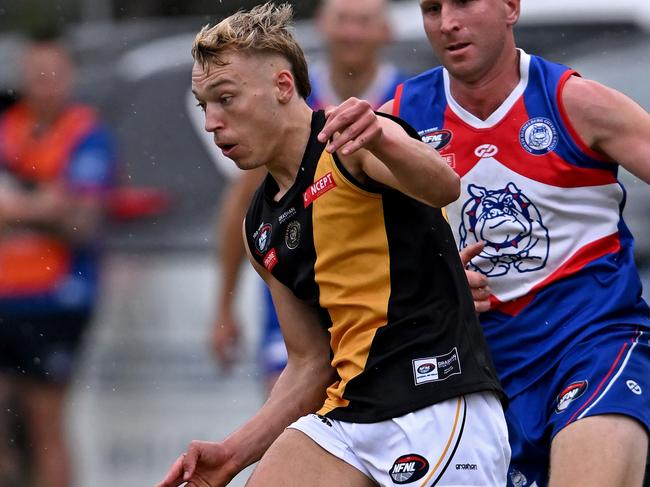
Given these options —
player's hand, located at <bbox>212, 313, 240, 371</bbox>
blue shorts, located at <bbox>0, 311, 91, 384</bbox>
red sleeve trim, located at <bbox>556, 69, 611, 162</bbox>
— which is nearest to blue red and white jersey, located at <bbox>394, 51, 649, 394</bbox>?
red sleeve trim, located at <bbox>556, 69, 611, 162</bbox>

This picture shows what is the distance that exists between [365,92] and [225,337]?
136 centimetres

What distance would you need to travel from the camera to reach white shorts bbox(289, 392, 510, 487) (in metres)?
3.83

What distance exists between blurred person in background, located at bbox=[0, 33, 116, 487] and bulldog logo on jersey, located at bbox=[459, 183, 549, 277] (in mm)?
3238

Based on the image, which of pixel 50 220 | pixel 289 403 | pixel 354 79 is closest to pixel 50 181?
pixel 50 220

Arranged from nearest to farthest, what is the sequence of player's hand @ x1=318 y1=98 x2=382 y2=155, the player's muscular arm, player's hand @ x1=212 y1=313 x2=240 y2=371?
player's hand @ x1=318 y1=98 x2=382 y2=155 < the player's muscular arm < player's hand @ x1=212 y1=313 x2=240 y2=371

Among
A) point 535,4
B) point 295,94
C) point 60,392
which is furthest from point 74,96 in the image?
point 295,94

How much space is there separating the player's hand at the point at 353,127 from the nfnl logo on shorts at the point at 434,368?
723mm

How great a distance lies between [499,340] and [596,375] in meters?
0.38

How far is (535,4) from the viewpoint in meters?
7.80

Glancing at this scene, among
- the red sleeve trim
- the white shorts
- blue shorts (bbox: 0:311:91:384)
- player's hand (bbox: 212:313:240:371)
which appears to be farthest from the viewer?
blue shorts (bbox: 0:311:91:384)

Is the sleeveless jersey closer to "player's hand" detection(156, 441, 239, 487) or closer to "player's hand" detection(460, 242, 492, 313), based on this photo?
"player's hand" detection(460, 242, 492, 313)

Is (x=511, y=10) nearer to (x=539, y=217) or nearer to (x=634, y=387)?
(x=539, y=217)

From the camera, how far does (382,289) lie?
154 inches

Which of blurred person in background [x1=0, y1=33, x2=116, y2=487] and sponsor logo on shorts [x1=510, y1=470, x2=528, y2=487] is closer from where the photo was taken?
sponsor logo on shorts [x1=510, y1=470, x2=528, y2=487]
